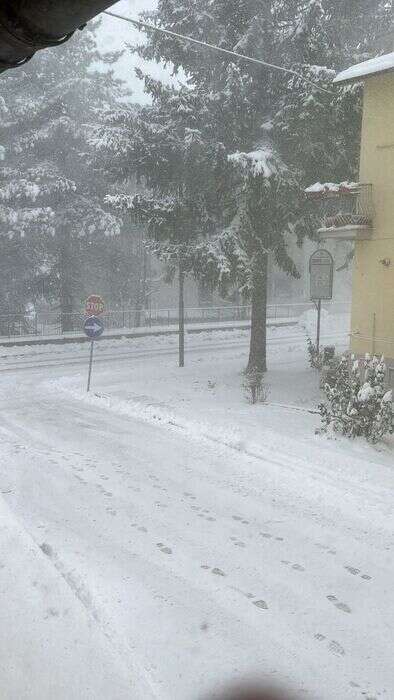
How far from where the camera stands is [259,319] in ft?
54.9

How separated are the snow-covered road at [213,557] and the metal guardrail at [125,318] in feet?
67.9

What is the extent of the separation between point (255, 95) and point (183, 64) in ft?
8.68

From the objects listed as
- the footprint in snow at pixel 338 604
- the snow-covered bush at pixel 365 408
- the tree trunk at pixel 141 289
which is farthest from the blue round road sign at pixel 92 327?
the tree trunk at pixel 141 289

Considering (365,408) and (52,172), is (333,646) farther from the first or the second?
(52,172)

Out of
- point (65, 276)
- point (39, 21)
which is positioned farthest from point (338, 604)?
point (65, 276)

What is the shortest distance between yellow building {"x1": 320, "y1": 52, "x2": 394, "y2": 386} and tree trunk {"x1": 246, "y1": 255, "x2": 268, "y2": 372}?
2750mm

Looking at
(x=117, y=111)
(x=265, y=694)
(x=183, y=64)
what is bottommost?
(x=265, y=694)

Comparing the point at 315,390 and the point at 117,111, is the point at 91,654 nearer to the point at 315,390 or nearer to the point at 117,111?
the point at 315,390

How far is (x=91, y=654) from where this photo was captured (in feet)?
14.1

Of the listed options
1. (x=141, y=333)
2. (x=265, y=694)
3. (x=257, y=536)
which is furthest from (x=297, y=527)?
(x=141, y=333)

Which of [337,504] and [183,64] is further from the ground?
[183,64]

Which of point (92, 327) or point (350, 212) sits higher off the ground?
point (350, 212)

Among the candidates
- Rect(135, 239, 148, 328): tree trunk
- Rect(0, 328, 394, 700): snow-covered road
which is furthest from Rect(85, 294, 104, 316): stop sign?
Rect(135, 239, 148, 328): tree trunk

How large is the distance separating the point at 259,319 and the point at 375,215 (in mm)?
4670
